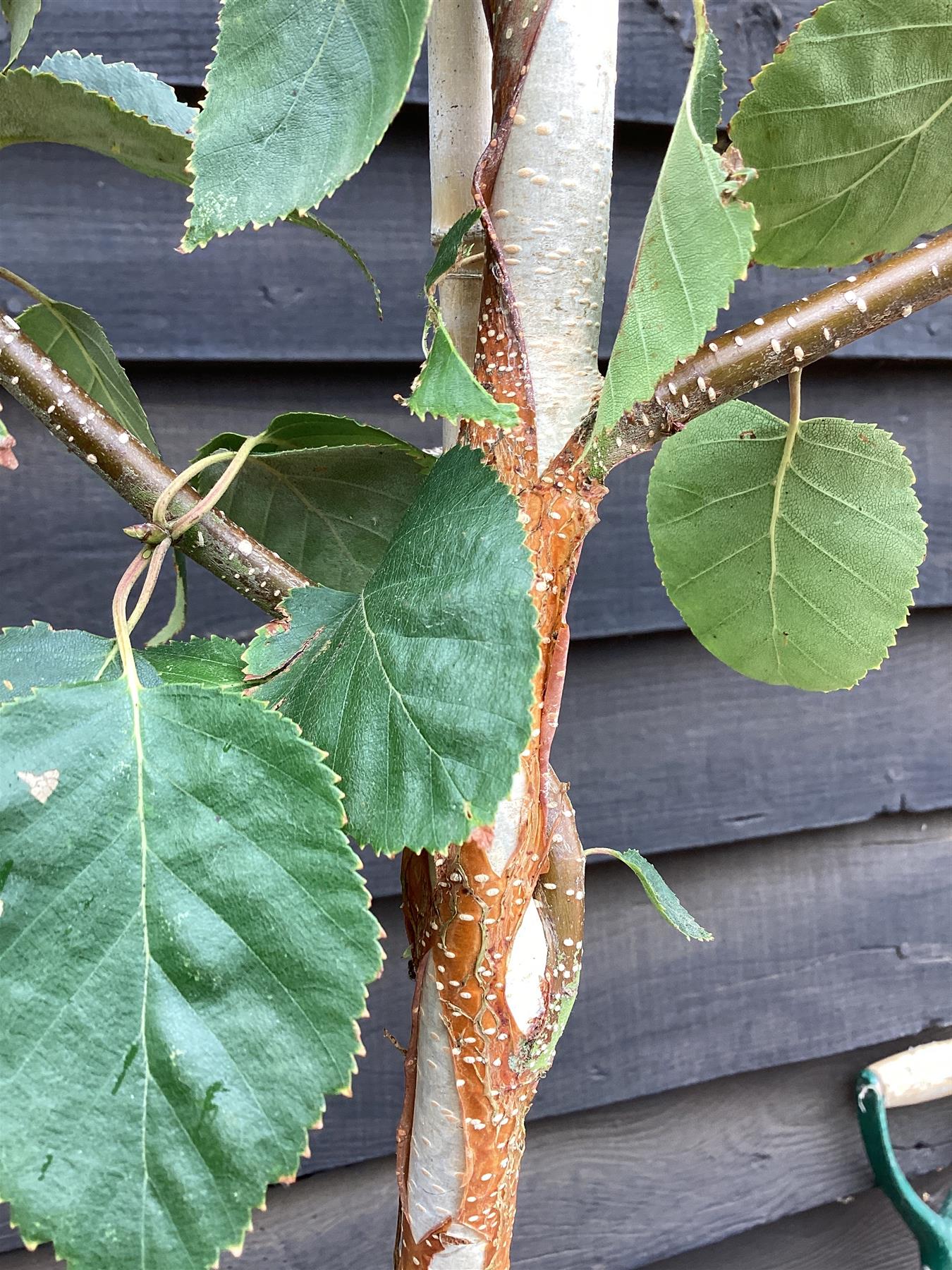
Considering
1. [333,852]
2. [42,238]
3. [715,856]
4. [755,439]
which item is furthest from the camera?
[715,856]

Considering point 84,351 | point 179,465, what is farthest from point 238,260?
point 84,351

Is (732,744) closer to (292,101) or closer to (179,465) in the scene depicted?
(179,465)

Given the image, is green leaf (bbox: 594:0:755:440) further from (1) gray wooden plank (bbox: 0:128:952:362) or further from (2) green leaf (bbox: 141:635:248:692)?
(1) gray wooden plank (bbox: 0:128:952:362)

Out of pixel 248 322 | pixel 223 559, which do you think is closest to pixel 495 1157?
pixel 223 559

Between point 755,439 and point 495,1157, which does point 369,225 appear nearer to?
point 755,439

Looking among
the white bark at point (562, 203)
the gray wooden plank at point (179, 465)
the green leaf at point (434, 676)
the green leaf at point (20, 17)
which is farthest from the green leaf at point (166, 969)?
the gray wooden plank at point (179, 465)

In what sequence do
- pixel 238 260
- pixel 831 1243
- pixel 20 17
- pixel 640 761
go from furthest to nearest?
pixel 831 1243 → pixel 640 761 → pixel 238 260 → pixel 20 17

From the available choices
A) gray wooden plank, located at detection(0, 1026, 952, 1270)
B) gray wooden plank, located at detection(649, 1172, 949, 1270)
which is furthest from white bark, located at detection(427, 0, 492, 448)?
gray wooden plank, located at detection(649, 1172, 949, 1270)
